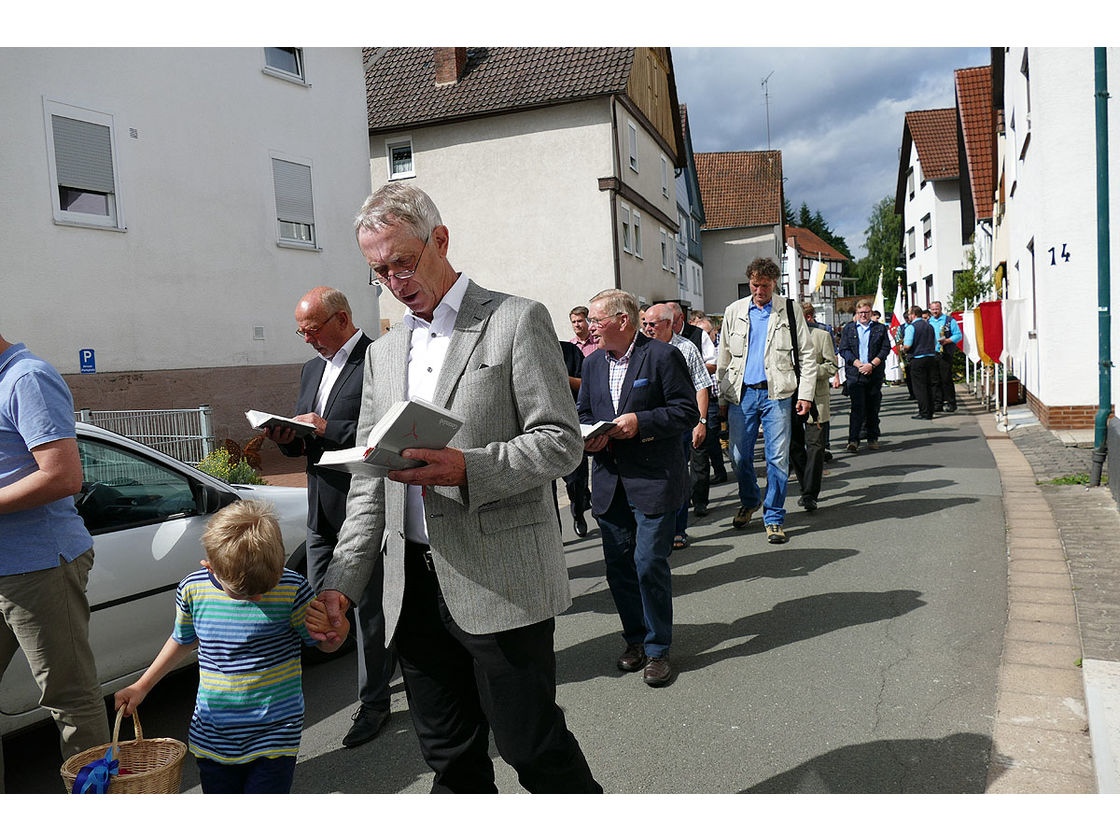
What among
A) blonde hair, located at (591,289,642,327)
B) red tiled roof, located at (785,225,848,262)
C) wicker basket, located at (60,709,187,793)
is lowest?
wicker basket, located at (60,709,187,793)

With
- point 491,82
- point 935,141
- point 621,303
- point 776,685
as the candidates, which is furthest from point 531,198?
point 935,141

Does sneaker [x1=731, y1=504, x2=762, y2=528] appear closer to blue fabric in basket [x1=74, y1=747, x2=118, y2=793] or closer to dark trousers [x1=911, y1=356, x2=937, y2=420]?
blue fabric in basket [x1=74, y1=747, x2=118, y2=793]

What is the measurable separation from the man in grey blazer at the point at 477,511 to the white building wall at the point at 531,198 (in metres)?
22.3

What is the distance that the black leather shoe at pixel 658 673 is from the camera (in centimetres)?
439

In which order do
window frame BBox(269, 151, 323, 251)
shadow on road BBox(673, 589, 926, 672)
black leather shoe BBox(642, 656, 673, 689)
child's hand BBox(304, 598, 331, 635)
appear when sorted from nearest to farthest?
1. child's hand BBox(304, 598, 331, 635)
2. black leather shoe BBox(642, 656, 673, 689)
3. shadow on road BBox(673, 589, 926, 672)
4. window frame BBox(269, 151, 323, 251)

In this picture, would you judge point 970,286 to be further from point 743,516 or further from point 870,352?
point 743,516

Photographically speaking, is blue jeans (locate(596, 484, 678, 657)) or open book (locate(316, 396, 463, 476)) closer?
open book (locate(316, 396, 463, 476))

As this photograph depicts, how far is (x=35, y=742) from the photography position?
14.1ft

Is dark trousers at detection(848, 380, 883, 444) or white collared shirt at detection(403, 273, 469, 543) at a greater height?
white collared shirt at detection(403, 273, 469, 543)

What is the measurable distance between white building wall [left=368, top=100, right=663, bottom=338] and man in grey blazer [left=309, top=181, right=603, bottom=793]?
22.3 meters

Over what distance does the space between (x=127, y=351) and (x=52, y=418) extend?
11.5 metres

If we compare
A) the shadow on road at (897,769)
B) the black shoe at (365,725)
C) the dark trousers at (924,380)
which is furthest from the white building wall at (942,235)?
the black shoe at (365,725)

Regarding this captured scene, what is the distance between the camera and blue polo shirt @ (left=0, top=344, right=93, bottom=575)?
2.95 m

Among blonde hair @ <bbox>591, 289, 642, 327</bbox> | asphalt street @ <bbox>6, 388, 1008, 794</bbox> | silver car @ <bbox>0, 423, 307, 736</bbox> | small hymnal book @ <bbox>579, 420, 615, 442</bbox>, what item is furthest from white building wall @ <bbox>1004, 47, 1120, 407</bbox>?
silver car @ <bbox>0, 423, 307, 736</bbox>
